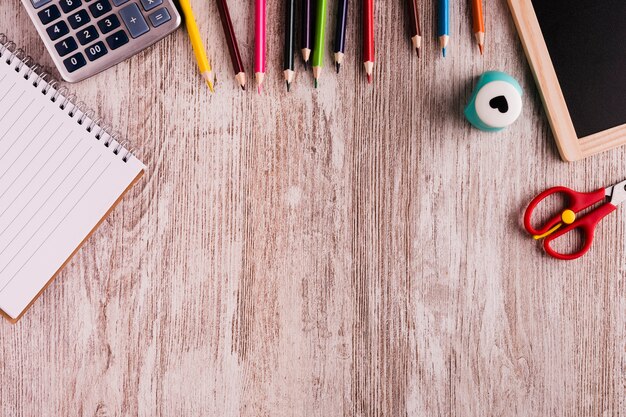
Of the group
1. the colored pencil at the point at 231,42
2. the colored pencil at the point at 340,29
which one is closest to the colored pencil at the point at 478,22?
the colored pencil at the point at 340,29

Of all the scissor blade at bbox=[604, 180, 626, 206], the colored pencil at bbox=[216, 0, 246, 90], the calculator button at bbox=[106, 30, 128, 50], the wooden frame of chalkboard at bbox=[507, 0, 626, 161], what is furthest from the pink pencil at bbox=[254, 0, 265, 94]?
the scissor blade at bbox=[604, 180, 626, 206]

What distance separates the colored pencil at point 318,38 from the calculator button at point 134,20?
18 centimetres

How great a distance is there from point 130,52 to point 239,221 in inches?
8.5

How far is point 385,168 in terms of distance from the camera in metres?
0.65

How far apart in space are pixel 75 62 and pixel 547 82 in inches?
19.9

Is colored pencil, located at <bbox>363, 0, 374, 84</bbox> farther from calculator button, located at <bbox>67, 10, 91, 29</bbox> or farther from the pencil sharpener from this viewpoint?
calculator button, located at <bbox>67, 10, 91, 29</bbox>

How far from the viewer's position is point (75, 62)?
62cm

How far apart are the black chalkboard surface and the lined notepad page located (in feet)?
1.54

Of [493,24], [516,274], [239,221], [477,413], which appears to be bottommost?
[477,413]

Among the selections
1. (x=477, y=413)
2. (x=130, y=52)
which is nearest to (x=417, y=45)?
(x=130, y=52)

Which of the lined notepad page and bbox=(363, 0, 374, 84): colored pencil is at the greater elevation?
bbox=(363, 0, 374, 84): colored pencil

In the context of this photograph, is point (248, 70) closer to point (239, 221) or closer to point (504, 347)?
point (239, 221)

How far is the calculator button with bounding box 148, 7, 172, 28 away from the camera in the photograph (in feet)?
2.04

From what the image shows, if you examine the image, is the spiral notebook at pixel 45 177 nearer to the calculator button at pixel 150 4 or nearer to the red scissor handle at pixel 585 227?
the calculator button at pixel 150 4
